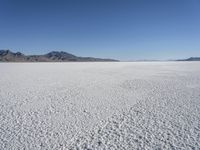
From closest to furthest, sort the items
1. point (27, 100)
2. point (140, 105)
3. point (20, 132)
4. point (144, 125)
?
1. point (20, 132)
2. point (144, 125)
3. point (140, 105)
4. point (27, 100)

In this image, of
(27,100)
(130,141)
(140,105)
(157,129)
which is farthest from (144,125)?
(27,100)

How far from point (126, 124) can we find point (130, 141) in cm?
66

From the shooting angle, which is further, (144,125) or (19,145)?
(144,125)

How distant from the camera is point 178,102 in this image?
15.4 ft

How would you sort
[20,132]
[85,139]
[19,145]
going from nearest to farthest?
[19,145]
[85,139]
[20,132]

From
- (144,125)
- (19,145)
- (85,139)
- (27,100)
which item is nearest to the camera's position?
(19,145)

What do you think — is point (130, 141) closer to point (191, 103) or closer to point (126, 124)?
point (126, 124)

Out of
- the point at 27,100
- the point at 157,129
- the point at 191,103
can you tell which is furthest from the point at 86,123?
the point at 191,103

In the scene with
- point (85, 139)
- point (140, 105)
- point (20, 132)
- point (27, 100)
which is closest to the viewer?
point (85, 139)

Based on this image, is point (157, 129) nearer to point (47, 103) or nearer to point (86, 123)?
point (86, 123)

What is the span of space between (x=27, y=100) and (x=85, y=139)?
2827mm

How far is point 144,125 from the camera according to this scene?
319cm

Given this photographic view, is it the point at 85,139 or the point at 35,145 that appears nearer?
the point at 35,145

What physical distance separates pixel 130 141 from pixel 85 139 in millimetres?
612
